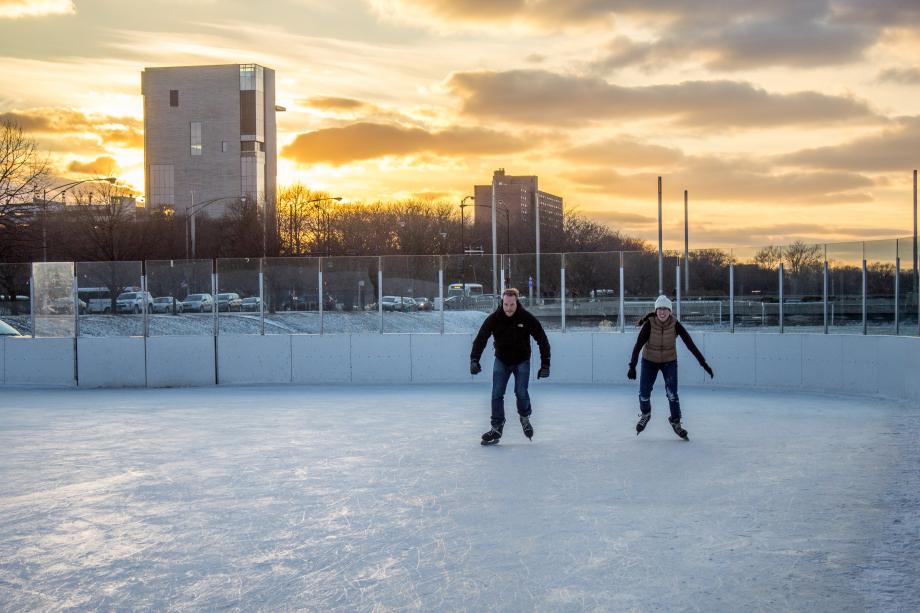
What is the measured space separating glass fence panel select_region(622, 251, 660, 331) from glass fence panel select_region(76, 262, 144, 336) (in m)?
10.7

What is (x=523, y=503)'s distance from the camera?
29.7 feet

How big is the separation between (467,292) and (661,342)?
10.6 meters

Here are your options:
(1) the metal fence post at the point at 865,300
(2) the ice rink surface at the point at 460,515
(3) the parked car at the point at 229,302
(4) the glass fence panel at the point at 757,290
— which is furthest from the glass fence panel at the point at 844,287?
(3) the parked car at the point at 229,302

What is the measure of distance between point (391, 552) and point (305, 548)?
2.07 ft

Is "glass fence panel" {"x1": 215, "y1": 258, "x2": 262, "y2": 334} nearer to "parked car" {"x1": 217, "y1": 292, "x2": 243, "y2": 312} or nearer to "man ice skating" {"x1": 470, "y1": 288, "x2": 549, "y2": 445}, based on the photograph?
"parked car" {"x1": 217, "y1": 292, "x2": 243, "y2": 312}

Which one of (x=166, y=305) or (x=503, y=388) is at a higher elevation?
(x=166, y=305)

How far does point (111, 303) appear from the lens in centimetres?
2419

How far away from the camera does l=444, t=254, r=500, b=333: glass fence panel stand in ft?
76.7

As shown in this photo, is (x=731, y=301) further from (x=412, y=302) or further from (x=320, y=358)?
(x=320, y=358)

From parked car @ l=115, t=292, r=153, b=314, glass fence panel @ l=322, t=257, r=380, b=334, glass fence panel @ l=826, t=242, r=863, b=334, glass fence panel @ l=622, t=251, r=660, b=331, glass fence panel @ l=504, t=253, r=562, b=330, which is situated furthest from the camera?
parked car @ l=115, t=292, r=153, b=314

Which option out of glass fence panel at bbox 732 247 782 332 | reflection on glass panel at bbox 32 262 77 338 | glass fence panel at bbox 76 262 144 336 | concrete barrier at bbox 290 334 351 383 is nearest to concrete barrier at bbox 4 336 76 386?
reflection on glass panel at bbox 32 262 77 338

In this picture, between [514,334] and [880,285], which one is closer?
[514,334]

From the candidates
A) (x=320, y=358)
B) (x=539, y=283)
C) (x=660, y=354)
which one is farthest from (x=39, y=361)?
(x=660, y=354)

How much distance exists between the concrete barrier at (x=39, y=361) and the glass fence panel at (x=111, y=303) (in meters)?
0.67
